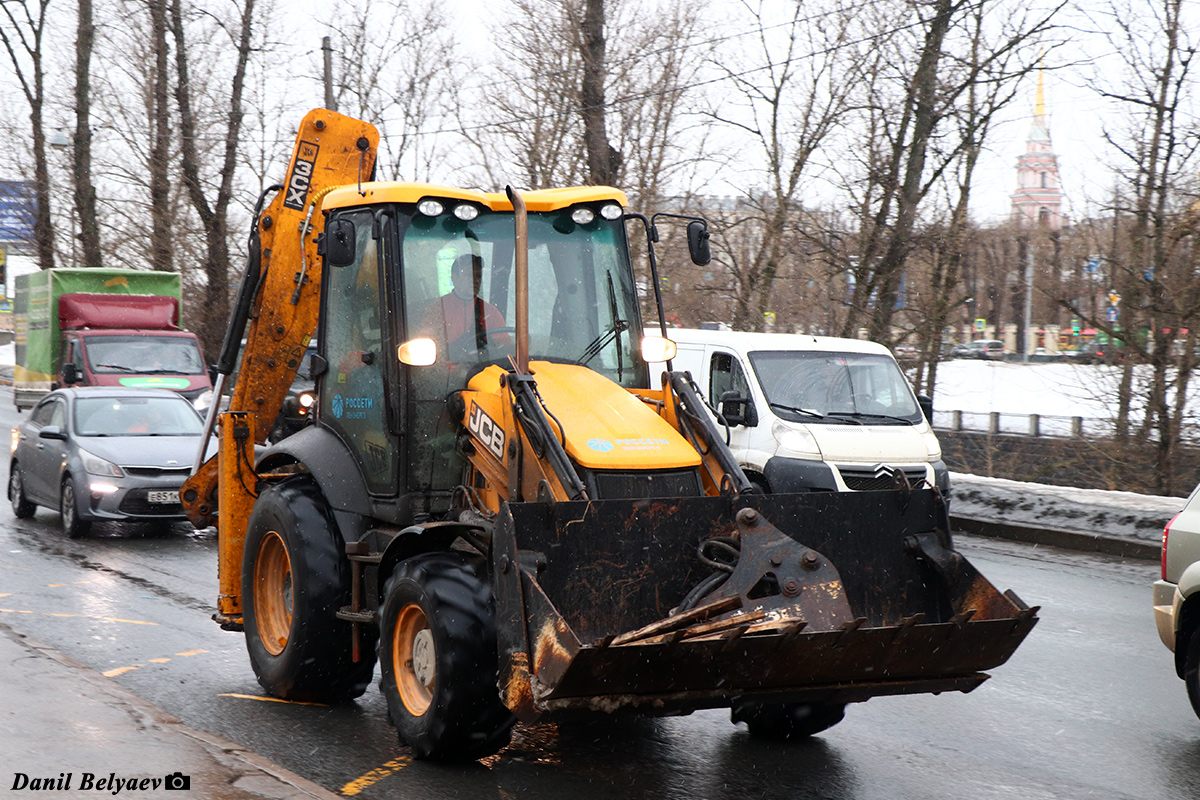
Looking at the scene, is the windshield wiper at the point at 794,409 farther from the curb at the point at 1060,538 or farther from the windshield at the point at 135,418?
the windshield at the point at 135,418

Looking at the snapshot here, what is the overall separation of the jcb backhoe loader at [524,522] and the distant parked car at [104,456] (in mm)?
5872

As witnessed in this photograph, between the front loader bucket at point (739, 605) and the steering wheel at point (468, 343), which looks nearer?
the front loader bucket at point (739, 605)

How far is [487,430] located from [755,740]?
6.93 feet

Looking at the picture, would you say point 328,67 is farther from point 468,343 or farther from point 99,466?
point 468,343

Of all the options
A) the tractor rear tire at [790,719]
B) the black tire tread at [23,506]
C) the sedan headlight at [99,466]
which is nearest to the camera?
the tractor rear tire at [790,719]

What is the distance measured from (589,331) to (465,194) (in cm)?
98

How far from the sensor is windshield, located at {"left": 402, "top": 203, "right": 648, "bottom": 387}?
248 inches

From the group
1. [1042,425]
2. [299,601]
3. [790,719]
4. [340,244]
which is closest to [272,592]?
[299,601]

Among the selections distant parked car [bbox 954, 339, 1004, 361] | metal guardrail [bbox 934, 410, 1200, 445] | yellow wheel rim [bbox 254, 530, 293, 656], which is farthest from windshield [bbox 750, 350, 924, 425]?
distant parked car [bbox 954, 339, 1004, 361]

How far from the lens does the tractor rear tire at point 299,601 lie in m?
6.49

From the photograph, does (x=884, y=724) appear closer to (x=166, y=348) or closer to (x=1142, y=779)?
(x=1142, y=779)

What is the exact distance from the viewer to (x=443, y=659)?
5195 mm

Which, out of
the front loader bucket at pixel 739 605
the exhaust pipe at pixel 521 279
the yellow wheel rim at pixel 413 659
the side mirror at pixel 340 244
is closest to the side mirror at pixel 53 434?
the side mirror at pixel 340 244

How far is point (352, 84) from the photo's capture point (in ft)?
106
